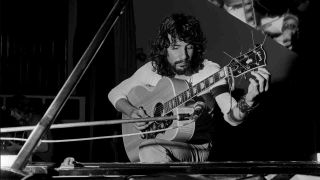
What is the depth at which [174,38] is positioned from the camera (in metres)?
2.89

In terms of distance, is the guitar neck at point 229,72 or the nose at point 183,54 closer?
the guitar neck at point 229,72

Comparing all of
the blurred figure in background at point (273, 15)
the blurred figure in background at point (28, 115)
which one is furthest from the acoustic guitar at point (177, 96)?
the blurred figure in background at point (28, 115)

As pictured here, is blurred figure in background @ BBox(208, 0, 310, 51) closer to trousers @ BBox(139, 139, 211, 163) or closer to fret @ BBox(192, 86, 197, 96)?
fret @ BBox(192, 86, 197, 96)

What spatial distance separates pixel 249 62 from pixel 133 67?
3.05ft

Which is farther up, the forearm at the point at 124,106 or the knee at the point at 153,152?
the forearm at the point at 124,106

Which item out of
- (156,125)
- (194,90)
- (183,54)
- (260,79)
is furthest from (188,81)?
(260,79)

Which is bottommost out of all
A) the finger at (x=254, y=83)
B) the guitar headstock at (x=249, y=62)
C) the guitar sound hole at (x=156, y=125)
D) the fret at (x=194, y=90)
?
the guitar sound hole at (x=156, y=125)

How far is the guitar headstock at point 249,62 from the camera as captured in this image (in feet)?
7.86

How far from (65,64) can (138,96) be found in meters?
0.80

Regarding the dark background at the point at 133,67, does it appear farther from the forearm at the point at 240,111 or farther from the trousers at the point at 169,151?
the trousers at the point at 169,151

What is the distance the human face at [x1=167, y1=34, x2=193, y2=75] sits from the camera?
2.80 metres

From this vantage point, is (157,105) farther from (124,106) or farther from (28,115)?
(28,115)

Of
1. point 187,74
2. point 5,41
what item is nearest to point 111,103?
point 187,74

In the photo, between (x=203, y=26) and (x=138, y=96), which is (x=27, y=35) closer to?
(x=138, y=96)
